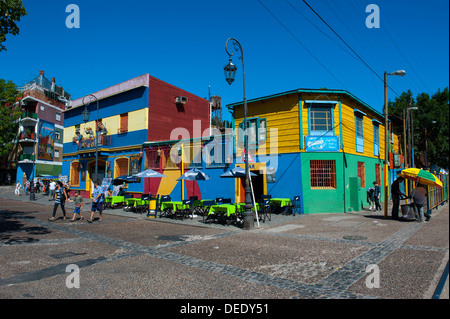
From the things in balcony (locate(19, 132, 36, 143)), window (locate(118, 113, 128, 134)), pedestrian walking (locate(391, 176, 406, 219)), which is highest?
balcony (locate(19, 132, 36, 143))

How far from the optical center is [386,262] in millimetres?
6336

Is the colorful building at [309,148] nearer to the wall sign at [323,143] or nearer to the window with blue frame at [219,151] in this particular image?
the wall sign at [323,143]

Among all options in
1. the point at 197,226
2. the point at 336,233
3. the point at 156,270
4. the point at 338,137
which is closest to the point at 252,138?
the point at 338,137

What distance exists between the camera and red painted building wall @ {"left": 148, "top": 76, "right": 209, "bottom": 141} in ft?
76.5

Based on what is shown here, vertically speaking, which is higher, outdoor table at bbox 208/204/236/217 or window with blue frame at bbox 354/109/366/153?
window with blue frame at bbox 354/109/366/153

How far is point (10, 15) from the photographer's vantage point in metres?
8.31

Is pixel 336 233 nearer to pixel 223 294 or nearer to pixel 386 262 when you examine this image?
pixel 386 262

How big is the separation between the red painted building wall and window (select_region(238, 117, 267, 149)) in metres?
8.74

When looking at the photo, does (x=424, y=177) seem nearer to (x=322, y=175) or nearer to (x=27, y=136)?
(x=322, y=175)

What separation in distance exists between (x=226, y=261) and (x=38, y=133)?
43.3 metres

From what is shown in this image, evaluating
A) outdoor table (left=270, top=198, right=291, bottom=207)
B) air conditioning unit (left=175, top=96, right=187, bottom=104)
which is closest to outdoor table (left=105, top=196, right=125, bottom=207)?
outdoor table (left=270, top=198, right=291, bottom=207)

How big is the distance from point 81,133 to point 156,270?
85.1 feet

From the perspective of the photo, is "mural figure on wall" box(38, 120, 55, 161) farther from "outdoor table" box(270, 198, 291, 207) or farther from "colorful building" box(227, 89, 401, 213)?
"outdoor table" box(270, 198, 291, 207)

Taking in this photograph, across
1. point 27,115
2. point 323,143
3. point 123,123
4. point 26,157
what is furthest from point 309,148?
point 27,115
